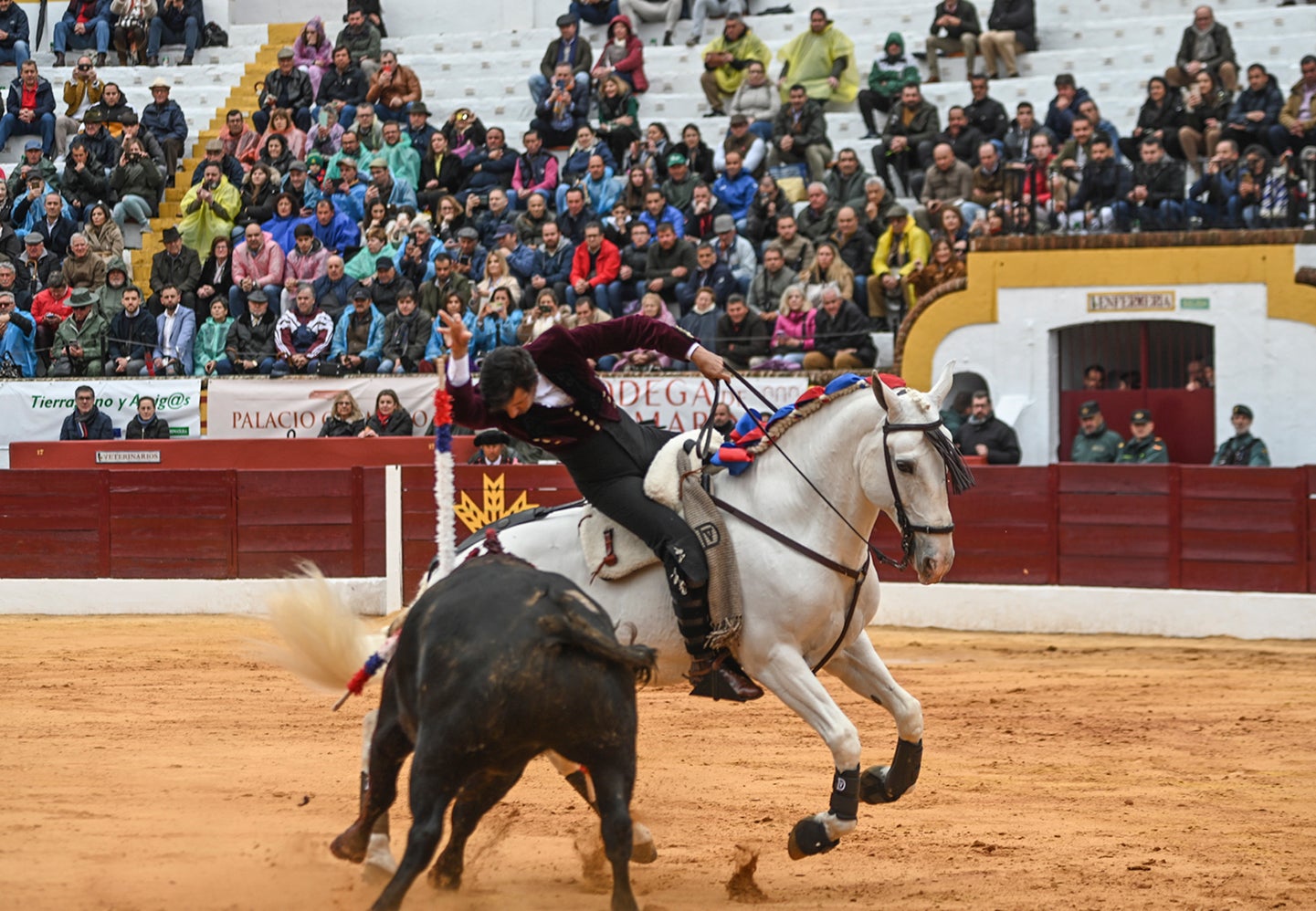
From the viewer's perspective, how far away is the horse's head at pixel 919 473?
18.9ft

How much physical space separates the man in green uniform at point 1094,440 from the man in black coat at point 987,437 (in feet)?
1.68

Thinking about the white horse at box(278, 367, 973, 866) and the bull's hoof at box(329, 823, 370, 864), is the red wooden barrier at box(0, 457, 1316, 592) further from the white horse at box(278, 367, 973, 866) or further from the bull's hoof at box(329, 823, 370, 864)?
the bull's hoof at box(329, 823, 370, 864)

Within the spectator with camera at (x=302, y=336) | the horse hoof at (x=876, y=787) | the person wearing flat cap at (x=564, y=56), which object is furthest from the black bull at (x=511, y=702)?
the person wearing flat cap at (x=564, y=56)

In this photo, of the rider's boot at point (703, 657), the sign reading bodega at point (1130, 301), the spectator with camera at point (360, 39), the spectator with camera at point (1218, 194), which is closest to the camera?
the rider's boot at point (703, 657)

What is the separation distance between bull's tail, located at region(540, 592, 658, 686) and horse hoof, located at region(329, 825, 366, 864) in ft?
4.02

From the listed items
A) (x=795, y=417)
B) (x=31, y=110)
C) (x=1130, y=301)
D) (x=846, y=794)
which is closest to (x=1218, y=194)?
(x=1130, y=301)

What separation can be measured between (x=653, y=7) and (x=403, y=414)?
7.78 metres

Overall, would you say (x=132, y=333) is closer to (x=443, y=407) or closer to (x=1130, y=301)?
(x=1130, y=301)

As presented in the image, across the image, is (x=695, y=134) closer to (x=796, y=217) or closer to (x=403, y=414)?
(x=796, y=217)

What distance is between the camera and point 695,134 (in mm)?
17219

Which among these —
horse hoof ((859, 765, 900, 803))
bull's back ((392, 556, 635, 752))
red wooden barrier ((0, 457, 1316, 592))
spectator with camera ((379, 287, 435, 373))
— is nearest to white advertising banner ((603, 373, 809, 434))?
red wooden barrier ((0, 457, 1316, 592))

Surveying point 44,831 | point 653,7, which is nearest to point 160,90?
point 653,7

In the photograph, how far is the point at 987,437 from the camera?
13625 mm

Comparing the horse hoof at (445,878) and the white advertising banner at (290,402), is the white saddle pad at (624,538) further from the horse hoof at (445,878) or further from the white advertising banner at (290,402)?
the white advertising banner at (290,402)
